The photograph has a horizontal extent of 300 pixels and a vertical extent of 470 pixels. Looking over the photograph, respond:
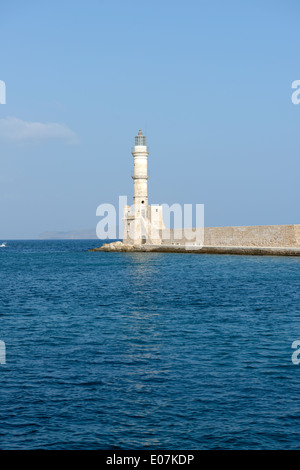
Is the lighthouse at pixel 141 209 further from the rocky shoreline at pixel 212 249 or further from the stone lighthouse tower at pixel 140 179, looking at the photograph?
the rocky shoreline at pixel 212 249

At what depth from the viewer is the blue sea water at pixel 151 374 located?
26.7ft

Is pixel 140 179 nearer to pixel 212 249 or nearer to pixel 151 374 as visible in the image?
pixel 212 249

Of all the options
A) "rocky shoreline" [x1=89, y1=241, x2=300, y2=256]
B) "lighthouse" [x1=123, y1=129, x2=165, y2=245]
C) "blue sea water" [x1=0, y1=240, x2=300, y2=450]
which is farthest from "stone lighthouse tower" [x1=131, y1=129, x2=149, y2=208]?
"blue sea water" [x1=0, y1=240, x2=300, y2=450]

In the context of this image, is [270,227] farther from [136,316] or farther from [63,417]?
[63,417]

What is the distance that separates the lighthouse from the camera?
6462 cm

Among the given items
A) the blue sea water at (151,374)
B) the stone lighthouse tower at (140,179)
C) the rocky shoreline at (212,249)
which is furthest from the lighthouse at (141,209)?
the blue sea water at (151,374)

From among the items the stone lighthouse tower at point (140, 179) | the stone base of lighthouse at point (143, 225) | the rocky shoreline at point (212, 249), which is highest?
the stone lighthouse tower at point (140, 179)

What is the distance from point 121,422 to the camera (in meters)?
8.61

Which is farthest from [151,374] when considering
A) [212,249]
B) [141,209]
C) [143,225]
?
[143,225]

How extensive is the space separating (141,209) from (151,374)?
5382 centimetres

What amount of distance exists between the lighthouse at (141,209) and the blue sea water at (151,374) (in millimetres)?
42432

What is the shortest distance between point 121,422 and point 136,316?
33.0 feet

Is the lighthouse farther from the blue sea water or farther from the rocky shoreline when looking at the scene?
the blue sea water
